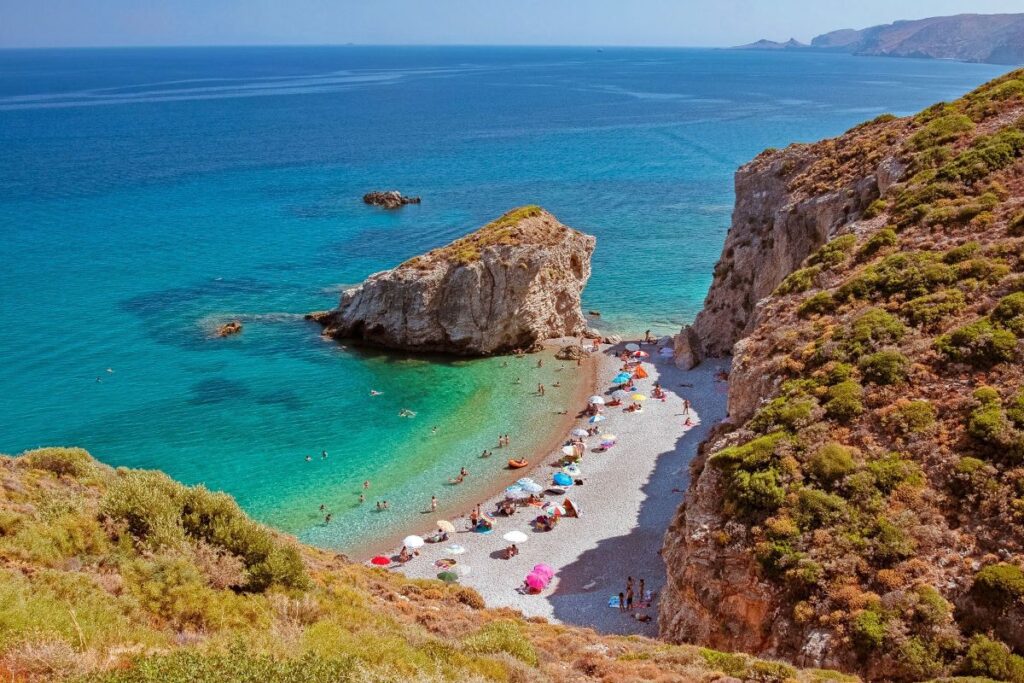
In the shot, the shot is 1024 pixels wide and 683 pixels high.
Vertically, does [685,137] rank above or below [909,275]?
above

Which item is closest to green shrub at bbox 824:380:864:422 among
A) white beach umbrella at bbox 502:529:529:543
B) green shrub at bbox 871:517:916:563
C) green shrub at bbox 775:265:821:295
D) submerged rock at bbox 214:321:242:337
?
green shrub at bbox 871:517:916:563

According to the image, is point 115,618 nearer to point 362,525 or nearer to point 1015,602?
point 1015,602

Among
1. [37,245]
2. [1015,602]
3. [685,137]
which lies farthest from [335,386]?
[685,137]

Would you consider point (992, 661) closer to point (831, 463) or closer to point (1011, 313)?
point (831, 463)

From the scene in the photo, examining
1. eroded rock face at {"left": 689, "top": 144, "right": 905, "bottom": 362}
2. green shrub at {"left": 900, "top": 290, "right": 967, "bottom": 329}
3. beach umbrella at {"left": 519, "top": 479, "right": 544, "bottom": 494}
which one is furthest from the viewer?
eroded rock face at {"left": 689, "top": 144, "right": 905, "bottom": 362}

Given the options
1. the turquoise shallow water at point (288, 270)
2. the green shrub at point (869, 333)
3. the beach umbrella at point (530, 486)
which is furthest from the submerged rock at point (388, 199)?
the green shrub at point (869, 333)

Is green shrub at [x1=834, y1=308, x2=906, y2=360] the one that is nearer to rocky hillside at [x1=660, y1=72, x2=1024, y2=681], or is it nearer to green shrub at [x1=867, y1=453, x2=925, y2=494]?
rocky hillside at [x1=660, y1=72, x2=1024, y2=681]
